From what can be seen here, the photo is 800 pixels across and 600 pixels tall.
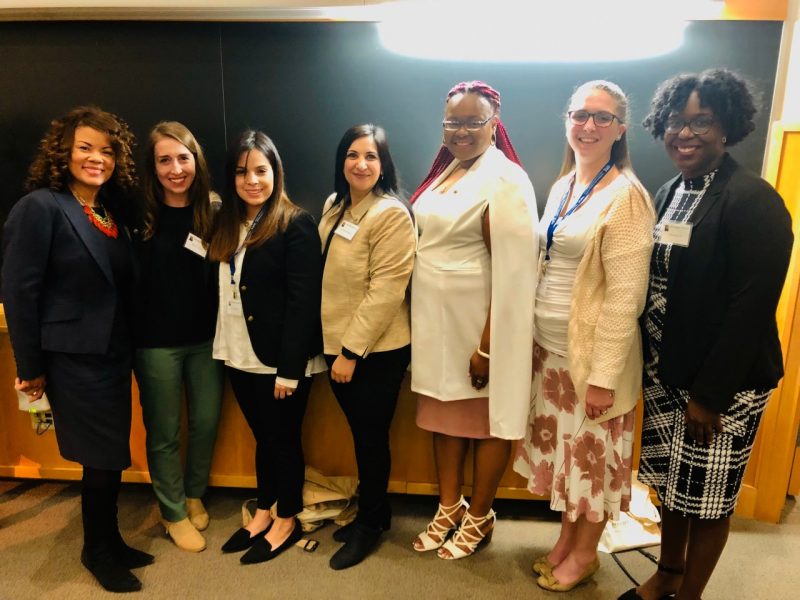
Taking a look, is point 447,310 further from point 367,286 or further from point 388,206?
point 388,206

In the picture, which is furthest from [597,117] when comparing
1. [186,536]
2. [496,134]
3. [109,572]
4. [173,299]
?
[109,572]

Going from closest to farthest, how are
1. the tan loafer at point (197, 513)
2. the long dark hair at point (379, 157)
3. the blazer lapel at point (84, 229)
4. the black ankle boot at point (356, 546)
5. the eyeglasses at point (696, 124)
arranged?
the eyeglasses at point (696, 124) < the blazer lapel at point (84, 229) < the long dark hair at point (379, 157) < the black ankle boot at point (356, 546) < the tan loafer at point (197, 513)

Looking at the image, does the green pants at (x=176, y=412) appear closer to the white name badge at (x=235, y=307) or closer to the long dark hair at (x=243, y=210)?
the white name badge at (x=235, y=307)

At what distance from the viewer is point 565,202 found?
5.74ft

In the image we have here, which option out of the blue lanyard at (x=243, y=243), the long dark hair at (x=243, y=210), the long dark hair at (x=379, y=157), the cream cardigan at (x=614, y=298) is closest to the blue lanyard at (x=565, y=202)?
the cream cardigan at (x=614, y=298)

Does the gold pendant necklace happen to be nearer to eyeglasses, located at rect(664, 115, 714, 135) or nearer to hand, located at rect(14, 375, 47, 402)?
hand, located at rect(14, 375, 47, 402)

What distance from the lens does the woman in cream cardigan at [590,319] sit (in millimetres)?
1541

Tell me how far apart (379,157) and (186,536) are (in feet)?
5.48

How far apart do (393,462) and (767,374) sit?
1.55 m

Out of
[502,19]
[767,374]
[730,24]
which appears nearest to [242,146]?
[502,19]

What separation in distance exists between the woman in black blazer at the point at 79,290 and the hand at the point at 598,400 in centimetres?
154

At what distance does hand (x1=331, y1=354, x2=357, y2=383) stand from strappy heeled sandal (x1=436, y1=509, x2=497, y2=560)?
2.57ft

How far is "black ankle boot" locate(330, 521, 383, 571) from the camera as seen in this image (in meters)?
2.05

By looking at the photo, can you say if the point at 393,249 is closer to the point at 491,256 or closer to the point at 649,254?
the point at 491,256
